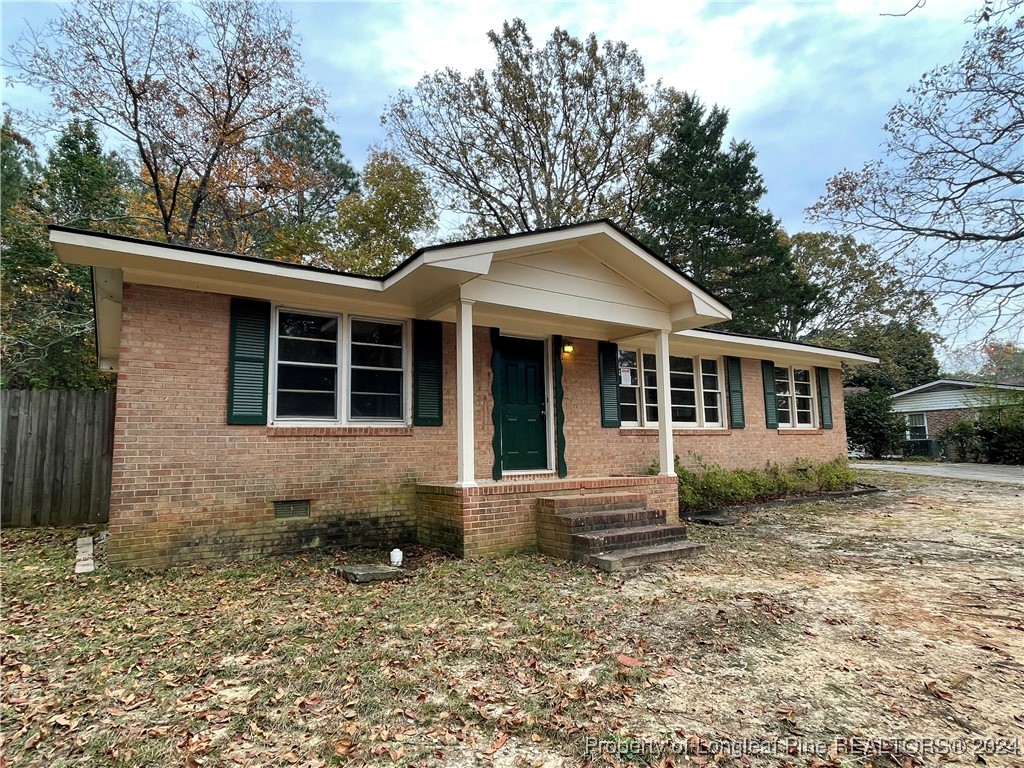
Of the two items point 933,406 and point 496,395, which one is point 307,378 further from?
point 933,406

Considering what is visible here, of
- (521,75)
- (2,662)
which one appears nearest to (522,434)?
(2,662)

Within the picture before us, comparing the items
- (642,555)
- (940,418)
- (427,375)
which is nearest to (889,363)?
(940,418)

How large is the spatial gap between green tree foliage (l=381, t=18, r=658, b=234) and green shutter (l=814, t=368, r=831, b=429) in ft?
31.1

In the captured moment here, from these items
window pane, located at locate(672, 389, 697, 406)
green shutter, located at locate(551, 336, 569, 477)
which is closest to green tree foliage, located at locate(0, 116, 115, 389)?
green shutter, located at locate(551, 336, 569, 477)

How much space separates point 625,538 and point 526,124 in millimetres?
15968

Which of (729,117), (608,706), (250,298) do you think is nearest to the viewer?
(608,706)

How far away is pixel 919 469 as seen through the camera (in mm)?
16172

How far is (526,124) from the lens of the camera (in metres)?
17.6

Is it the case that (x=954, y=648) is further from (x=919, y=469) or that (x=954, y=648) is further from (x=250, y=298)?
(x=919, y=469)

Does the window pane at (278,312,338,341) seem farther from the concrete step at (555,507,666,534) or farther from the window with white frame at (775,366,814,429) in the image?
the window with white frame at (775,366,814,429)

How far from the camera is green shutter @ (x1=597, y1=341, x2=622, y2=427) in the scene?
840cm

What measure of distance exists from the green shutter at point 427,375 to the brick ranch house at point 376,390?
0.03m

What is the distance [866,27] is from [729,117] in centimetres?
2005

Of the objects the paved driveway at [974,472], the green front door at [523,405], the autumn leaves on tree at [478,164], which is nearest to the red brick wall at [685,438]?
the green front door at [523,405]
